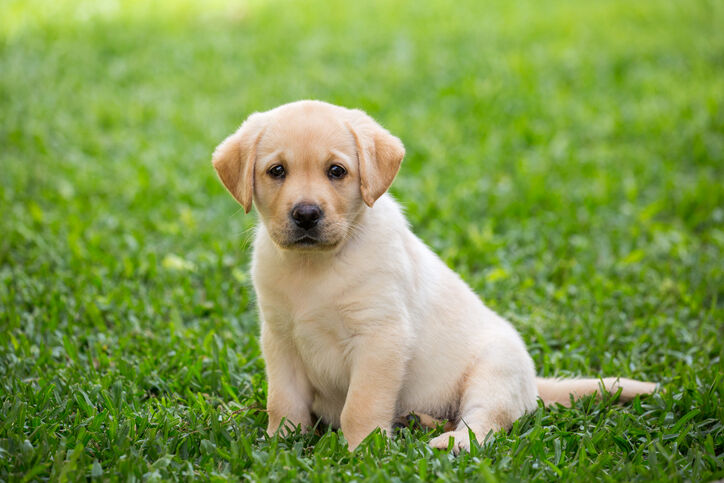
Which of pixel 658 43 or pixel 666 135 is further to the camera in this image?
pixel 658 43

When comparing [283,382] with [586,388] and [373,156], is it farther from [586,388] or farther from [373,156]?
[586,388]

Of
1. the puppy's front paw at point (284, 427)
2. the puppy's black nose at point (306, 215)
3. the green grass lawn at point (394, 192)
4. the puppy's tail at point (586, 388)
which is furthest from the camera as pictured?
the puppy's tail at point (586, 388)

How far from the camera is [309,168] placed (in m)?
3.47

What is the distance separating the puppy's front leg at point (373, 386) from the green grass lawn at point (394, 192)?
9 centimetres

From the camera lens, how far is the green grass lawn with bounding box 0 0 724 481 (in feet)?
11.8

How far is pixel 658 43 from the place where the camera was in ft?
39.4

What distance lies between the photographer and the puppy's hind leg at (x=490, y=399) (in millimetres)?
3637

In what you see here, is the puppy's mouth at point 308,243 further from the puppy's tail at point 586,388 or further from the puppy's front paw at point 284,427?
the puppy's tail at point 586,388

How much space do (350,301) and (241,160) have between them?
32.4 inches

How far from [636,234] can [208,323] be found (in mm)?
3730

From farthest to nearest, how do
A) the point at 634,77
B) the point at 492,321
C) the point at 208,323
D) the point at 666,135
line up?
the point at 634,77 → the point at 666,135 → the point at 208,323 → the point at 492,321

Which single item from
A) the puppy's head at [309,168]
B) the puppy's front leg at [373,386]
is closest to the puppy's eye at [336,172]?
the puppy's head at [309,168]

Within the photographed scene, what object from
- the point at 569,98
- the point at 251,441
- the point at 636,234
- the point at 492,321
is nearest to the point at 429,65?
the point at 569,98

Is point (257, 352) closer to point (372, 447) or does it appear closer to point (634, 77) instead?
point (372, 447)
